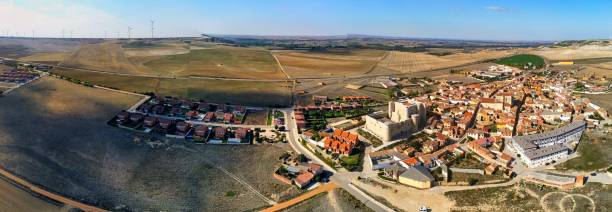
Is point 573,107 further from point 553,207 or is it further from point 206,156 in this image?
point 206,156

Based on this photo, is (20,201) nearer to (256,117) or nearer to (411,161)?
(256,117)

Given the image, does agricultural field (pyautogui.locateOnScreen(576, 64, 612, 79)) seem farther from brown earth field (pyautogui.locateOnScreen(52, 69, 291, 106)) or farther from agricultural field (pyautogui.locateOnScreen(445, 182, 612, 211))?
agricultural field (pyautogui.locateOnScreen(445, 182, 612, 211))

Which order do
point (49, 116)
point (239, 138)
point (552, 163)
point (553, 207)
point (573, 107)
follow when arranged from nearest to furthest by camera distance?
point (553, 207), point (552, 163), point (239, 138), point (49, 116), point (573, 107)

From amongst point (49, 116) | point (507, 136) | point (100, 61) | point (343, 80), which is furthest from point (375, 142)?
point (100, 61)

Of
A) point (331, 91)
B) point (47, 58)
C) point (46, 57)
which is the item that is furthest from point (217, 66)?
point (46, 57)

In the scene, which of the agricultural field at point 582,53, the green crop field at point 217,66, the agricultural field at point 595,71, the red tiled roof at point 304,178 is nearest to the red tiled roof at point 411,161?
the red tiled roof at point 304,178

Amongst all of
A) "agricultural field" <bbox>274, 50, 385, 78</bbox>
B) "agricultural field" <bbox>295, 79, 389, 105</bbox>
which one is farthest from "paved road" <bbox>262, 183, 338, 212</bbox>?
"agricultural field" <bbox>274, 50, 385, 78</bbox>
